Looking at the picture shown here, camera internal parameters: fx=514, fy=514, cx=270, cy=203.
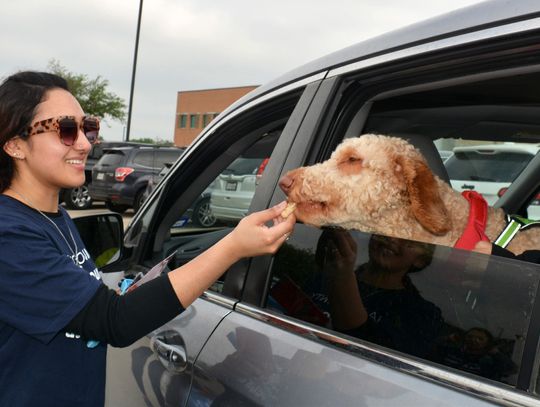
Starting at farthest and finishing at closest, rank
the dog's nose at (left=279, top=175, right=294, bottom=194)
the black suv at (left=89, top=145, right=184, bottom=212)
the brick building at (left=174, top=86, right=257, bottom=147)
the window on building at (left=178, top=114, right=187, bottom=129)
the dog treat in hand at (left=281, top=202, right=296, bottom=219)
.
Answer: the window on building at (left=178, top=114, right=187, bottom=129), the brick building at (left=174, top=86, right=257, bottom=147), the black suv at (left=89, top=145, right=184, bottom=212), the dog's nose at (left=279, top=175, right=294, bottom=194), the dog treat in hand at (left=281, top=202, right=296, bottom=219)

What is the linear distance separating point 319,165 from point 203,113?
60.1m

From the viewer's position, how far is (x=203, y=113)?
199 feet

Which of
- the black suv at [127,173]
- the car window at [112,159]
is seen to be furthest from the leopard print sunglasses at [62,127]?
the car window at [112,159]

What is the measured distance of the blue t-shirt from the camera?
138cm

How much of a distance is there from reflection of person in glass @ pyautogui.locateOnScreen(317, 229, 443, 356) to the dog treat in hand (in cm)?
16

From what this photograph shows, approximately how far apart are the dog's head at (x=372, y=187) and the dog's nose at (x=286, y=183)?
2.1 inches

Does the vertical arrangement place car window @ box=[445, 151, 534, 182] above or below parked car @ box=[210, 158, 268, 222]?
above

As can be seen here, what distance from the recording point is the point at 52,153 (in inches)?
66.1

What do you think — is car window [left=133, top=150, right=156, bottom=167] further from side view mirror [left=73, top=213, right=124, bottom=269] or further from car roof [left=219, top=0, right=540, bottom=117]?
car roof [left=219, top=0, right=540, bottom=117]

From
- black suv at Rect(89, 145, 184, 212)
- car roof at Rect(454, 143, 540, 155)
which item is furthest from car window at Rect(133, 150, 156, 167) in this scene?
car roof at Rect(454, 143, 540, 155)

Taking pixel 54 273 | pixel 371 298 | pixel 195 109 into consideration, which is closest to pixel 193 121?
pixel 195 109

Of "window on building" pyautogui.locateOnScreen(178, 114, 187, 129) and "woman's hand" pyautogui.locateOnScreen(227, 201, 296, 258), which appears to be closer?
"woman's hand" pyautogui.locateOnScreen(227, 201, 296, 258)

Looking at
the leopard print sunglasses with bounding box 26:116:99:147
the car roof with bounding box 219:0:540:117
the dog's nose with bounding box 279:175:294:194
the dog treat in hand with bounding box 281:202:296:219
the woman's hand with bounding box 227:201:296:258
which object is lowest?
the woman's hand with bounding box 227:201:296:258

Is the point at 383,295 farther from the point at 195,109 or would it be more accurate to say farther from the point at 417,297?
the point at 195,109
